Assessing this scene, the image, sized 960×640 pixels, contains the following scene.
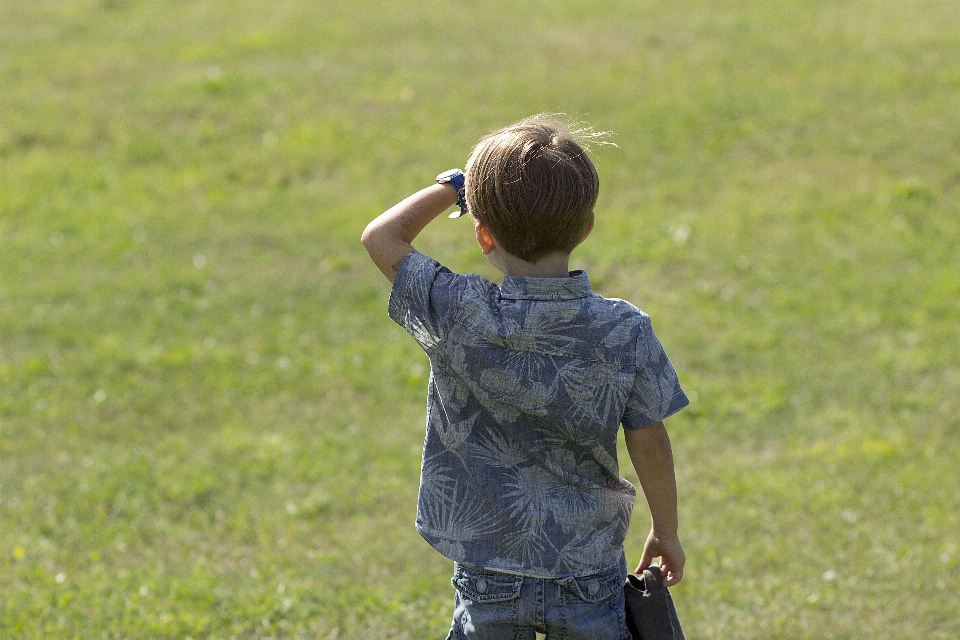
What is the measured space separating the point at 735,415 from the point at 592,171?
4661 mm

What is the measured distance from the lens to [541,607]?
2.59 metres

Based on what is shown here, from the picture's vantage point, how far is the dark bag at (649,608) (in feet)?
8.51

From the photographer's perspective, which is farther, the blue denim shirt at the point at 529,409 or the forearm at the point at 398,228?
the forearm at the point at 398,228

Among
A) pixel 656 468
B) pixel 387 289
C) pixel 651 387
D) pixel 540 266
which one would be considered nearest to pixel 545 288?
pixel 540 266

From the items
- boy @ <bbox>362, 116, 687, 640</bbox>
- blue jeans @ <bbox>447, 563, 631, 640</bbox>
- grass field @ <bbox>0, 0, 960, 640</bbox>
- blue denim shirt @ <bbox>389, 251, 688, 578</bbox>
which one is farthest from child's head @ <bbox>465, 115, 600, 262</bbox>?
grass field @ <bbox>0, 0, 960, 640</bbox>

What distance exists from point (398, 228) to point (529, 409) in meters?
0.54

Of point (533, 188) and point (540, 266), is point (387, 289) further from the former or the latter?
point (533, 188)

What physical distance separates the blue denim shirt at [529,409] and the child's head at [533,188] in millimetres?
105

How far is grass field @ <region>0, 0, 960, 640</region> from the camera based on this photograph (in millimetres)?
4906

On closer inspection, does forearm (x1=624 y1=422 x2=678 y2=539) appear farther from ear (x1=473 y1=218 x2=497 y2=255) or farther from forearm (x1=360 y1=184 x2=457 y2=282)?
forearm (x1=360 y1=184 x2=457 y2=282)

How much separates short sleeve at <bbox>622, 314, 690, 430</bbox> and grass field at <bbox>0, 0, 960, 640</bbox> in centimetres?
220

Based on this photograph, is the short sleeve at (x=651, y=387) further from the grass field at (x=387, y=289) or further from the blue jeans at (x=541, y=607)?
the grass field at (x=387, y=289)

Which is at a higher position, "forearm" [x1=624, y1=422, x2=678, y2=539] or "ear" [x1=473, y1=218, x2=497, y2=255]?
"ear" [x1=473, y1=218, x2=497, y2=255]

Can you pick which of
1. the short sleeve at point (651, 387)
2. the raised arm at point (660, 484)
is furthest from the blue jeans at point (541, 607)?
the short sleeve at point (651, 387)
